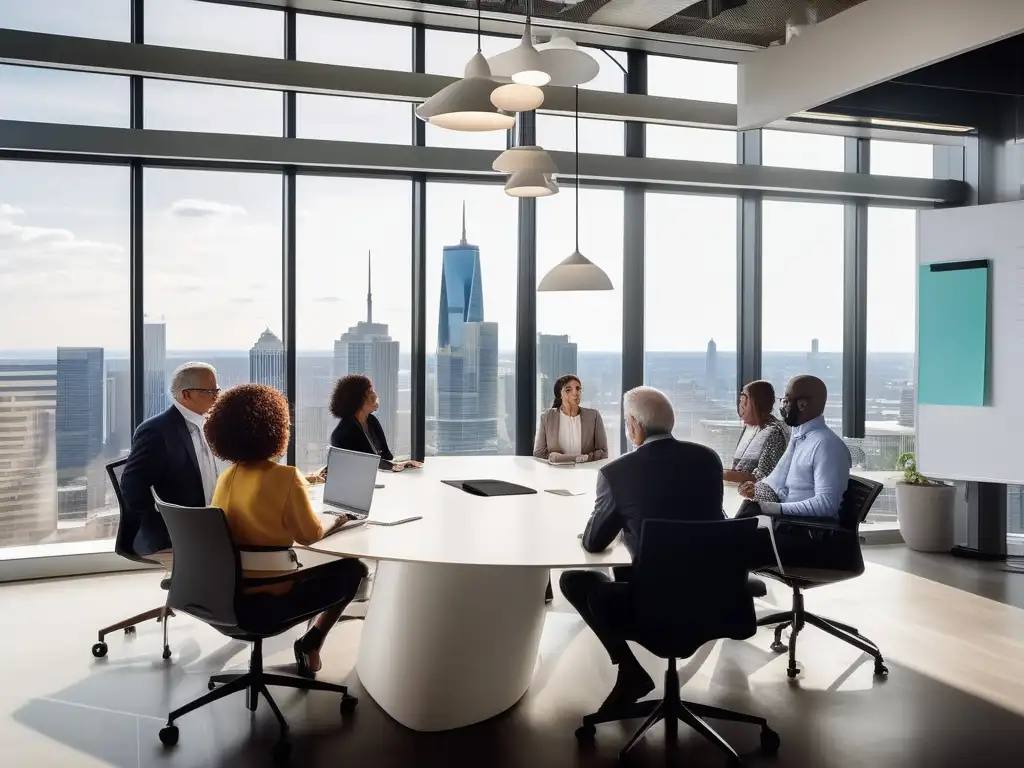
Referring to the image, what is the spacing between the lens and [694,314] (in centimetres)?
769

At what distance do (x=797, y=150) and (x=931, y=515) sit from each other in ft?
11.0

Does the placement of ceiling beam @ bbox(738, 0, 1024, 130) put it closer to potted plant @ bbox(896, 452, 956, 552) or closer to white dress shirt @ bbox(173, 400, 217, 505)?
potted plant @ bbox(896, 452, 956, 552)

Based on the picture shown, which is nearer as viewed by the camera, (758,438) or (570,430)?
(758,438)

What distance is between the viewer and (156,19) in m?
6.36

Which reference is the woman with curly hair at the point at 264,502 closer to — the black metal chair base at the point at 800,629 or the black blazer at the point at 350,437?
the black blazer at the point at 350,437

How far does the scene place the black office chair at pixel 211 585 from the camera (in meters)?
3.26

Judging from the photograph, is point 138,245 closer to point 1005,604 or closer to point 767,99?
point 767,99

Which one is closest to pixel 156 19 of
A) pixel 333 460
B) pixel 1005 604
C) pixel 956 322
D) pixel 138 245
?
pixel 138 245

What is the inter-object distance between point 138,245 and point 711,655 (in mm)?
4917

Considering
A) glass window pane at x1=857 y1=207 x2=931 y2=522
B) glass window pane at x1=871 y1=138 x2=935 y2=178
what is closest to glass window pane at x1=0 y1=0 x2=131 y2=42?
glass window pane at x1=871 y1=138 x2=935 y2=178

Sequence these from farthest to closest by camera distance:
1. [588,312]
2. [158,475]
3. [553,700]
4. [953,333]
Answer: [588,312] → [953,333] → [158,475] → [553,700]

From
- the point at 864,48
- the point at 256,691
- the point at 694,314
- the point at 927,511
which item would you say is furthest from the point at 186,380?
the point at 927,511

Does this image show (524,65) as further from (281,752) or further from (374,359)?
(374,359)

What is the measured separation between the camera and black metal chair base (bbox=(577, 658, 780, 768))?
3324 millimetres
